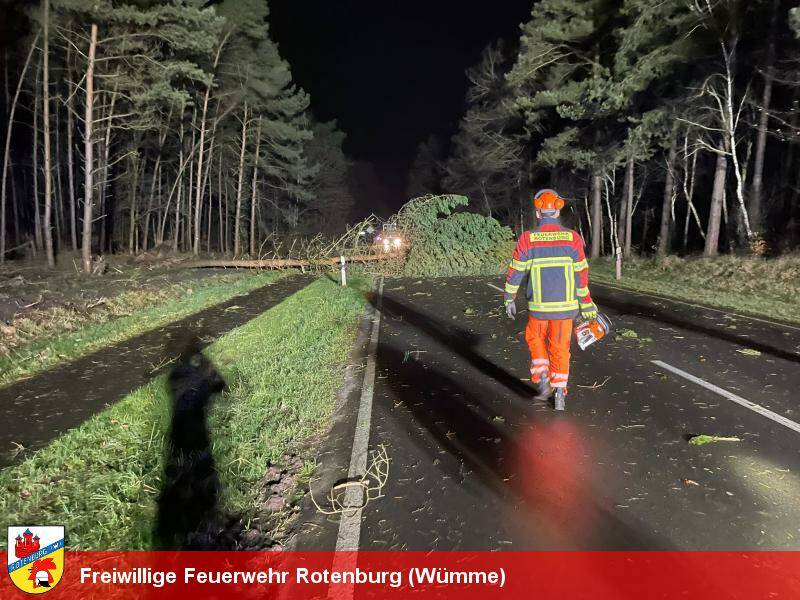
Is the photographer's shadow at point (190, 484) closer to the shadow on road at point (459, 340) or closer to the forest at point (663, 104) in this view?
the shadow on road at point (459, 340)

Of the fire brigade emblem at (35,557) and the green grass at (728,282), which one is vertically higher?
the green grass at (728,282)

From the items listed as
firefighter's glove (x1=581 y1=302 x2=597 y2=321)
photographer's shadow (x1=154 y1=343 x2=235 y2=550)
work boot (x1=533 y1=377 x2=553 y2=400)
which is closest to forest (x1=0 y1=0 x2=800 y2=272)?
firefighter's glove (x1=581 y1=302 x2=597 y2=321)

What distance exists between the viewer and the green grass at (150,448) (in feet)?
10.7

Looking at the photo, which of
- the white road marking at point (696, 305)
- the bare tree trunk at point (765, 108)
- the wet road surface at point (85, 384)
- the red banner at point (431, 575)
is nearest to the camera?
the red banner at point (431, 575)

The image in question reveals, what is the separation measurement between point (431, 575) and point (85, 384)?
17.8ft

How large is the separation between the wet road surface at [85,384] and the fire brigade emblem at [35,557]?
138 centimetres

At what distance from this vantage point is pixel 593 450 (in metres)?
4.16

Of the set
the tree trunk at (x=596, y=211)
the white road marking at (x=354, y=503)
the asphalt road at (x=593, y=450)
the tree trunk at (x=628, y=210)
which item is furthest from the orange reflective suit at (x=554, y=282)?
the tree trunk at (x=596, y=211)

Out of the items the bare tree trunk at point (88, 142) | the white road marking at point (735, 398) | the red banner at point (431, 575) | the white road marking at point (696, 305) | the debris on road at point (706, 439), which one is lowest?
the red banner at point (431, 575)

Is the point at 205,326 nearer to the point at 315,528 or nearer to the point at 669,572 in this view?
the point at 315,528

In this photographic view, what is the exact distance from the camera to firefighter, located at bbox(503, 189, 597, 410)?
192 inches

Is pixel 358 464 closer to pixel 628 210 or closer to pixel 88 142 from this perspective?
pixel 88 142

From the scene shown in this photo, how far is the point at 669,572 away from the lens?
2.71m

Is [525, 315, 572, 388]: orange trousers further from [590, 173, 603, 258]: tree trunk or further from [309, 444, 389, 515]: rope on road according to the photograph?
[590, 173, 603, 258]: tree trunk
